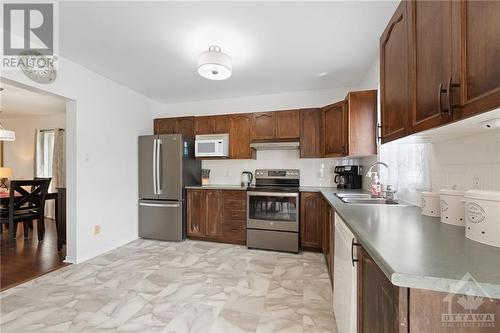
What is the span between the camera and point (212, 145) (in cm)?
380

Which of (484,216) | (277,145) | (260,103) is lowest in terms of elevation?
(484,216)

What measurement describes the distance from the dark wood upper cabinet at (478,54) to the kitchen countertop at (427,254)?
1.55 feet

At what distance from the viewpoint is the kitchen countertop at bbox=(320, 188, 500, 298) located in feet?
1.96

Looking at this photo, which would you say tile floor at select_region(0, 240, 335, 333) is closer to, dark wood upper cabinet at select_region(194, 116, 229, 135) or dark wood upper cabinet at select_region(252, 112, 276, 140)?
dark wood upper cabinet at select_region(252, 112, 276, 140)

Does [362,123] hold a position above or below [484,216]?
above

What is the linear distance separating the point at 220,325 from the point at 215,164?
2.87m

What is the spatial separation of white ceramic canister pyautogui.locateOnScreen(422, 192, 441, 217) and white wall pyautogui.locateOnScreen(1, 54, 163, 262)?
3515mm

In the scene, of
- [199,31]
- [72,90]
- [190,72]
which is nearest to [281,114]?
[190,72]

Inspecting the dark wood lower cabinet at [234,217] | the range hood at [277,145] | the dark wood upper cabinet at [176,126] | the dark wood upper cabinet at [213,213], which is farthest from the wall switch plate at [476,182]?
the dark wood upper cabinet at [176,126]

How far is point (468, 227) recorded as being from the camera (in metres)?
0.93

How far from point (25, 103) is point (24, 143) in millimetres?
1794

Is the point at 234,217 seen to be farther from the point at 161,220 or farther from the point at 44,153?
the point at 44,153

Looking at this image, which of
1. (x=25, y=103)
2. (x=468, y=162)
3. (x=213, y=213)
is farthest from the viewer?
(x=25, y=103)

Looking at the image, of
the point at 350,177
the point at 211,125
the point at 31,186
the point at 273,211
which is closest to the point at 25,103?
the point at 31,186
